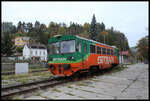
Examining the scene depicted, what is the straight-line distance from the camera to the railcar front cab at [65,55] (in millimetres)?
9275

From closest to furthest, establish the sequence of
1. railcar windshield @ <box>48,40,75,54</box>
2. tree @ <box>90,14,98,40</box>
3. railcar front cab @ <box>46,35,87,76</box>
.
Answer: railcar front cab @ <box>46,35,87,76</box> → railcar windshield @ <box>48,40,75,54</box> → tree @ <box>90,14,98,40</box>

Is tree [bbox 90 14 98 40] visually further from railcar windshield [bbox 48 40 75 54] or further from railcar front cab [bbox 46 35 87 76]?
railcar front cab [bbox 46 35 87 76]

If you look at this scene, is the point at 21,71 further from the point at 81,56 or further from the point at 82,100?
the point at 82,100

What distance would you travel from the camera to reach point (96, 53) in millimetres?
12258

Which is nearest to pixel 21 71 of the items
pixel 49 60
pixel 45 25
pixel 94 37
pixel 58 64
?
pixel 49 60

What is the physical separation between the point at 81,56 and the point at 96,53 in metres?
2.83

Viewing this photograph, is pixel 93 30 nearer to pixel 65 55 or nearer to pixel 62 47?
pixel 62 47

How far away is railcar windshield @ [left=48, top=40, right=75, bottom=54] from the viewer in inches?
377

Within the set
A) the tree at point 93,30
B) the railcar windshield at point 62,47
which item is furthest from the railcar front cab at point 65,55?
the tree at point 93,30

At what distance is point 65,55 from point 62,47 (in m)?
0.69

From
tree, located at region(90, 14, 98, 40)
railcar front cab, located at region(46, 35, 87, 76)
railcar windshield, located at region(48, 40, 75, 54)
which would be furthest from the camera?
tree, located at region(90, 14, 98, 40)

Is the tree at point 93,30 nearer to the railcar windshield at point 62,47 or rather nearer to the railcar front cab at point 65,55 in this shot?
the railcar windshield at point 62,47

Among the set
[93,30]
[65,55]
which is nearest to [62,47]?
[65,55]

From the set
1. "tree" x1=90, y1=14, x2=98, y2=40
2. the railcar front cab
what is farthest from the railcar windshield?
"tree" x1=90, y1=14, x2=98, y2=40
